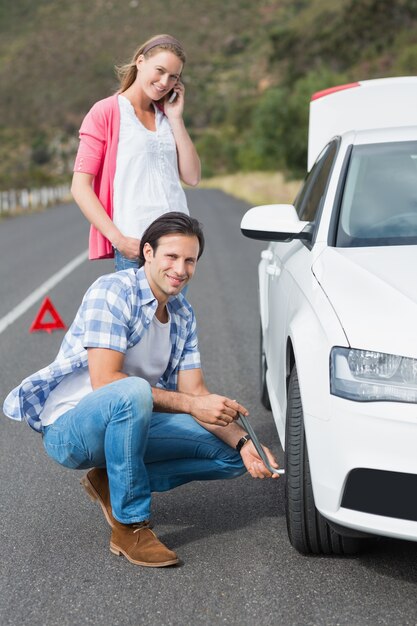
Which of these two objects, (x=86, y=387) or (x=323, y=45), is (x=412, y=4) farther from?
(x=86, y=387)

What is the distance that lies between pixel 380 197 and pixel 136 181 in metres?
1.11

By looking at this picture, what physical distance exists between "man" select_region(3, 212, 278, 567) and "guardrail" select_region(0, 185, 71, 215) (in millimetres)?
30460

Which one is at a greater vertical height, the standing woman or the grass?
the standing woman

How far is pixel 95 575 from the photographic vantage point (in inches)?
148

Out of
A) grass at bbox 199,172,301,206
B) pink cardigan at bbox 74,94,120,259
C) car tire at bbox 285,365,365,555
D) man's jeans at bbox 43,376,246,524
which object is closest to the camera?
car tire at bbox 285,365,365,555

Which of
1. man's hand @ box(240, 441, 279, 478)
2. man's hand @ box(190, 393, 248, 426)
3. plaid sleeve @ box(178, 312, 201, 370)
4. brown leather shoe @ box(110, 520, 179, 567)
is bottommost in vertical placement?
brown leather shoe @ box(110, 520, 179, 567)

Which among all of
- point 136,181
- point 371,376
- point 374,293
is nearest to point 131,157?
point 136,181

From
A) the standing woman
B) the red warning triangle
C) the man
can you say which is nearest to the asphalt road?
the man

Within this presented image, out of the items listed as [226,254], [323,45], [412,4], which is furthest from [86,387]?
[323,45]

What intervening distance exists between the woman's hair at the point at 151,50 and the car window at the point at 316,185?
0.84 m

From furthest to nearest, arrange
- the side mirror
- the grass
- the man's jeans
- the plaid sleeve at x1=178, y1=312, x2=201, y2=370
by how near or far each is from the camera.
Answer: the grass
the side mirror
the plaid sleeve at x1=178, y1=312, x2=201, y2=370
the man's jeans

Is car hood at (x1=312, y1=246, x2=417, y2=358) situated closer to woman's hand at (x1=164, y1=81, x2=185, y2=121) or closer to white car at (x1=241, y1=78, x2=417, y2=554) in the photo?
white car at (x1=241, y1=78, x2=417, y2=554)

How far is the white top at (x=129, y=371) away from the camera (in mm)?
4125

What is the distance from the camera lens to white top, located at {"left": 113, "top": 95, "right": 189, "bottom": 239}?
480 cm
